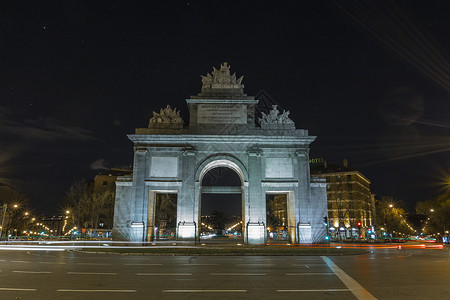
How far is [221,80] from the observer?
46.6 m

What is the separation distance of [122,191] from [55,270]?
2869cm

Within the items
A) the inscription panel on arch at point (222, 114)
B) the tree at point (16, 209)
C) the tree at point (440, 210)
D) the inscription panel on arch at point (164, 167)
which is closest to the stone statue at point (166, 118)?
the inscription panel on arch at point (222, 114)

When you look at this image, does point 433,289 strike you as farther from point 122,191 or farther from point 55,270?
point 122,191

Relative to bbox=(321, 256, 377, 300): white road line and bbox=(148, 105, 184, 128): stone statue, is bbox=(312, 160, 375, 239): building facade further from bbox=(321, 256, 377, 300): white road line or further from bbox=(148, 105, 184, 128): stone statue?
bbox=(321, 256, 377, 300): white road line

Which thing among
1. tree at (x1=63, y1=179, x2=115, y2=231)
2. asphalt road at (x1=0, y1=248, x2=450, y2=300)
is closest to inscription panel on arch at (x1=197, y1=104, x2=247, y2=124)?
asphalt road at (x1=0, y1=248, x2=450, y2=300)

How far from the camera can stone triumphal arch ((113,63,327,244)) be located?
138 feet

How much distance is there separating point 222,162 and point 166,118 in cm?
984

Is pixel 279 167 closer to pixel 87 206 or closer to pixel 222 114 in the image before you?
pixel 222 114

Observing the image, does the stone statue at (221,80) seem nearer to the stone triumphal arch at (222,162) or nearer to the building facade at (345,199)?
the stone triumphal arch at (222,162)

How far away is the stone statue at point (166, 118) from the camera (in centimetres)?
4553

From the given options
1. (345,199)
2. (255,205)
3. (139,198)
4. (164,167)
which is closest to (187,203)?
(164,167)

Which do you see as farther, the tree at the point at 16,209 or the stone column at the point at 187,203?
the tree at the point at 16,209

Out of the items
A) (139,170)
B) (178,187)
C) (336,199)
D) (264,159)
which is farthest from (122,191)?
(336,199)

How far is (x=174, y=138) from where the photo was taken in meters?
44.0
